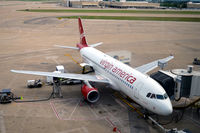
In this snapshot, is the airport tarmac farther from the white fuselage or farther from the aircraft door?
the aircraft door

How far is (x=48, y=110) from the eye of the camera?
22.3 meters

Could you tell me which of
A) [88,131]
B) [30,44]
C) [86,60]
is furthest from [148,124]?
[30,44]

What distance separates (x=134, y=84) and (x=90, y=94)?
545cm

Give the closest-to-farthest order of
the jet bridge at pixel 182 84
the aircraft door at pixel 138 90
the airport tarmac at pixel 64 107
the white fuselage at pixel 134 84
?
1. the white fuselage at pixel 134 84
2. the airport tarmac at pixel 64 107
3. the aircraft door at pixel 138 90
4. the jet bridge at pixel 182 84

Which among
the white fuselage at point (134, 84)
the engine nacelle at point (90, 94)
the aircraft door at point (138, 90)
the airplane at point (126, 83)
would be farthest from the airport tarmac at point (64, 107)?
the aircraft door at point (138, 90)

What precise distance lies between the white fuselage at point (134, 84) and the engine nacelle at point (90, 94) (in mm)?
2317

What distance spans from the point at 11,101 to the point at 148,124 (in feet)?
50.6

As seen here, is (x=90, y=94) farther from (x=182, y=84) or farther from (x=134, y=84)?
(x=182, y=84)

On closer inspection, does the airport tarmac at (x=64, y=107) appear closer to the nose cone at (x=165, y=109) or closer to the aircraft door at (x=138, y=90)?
the nose cone at (x=165, y=109)

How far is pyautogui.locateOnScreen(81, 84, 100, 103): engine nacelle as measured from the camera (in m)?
22.9

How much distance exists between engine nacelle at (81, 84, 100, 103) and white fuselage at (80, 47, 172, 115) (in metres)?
2.32

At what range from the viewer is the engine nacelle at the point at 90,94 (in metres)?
22.9

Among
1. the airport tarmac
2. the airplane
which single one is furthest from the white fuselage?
the airport tarmac

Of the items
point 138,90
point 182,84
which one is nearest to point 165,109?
point 138,90
